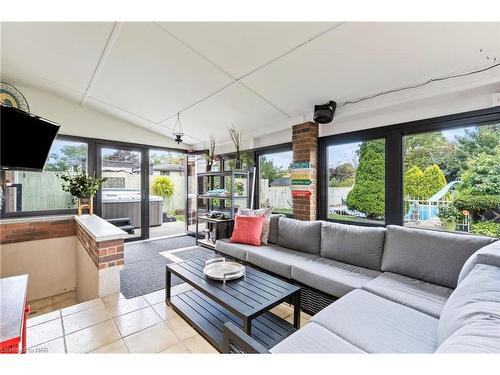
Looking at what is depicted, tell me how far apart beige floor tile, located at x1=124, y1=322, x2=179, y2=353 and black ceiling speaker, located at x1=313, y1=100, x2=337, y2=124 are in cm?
278

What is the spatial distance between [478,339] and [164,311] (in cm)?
221

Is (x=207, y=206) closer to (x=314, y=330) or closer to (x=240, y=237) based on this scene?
(x=240, y=237)

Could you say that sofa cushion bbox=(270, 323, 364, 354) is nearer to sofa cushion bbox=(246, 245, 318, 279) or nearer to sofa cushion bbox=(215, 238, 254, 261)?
sofa cushion bbox=(246, 245, 318, 279)

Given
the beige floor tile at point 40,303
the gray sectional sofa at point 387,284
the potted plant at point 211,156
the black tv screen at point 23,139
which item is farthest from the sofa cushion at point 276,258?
the beige floor tile at point 40,303

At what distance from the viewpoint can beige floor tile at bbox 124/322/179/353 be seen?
170 cm

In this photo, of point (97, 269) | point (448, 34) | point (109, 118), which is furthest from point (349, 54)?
point (109, 118)

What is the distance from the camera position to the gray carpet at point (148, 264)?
272cm

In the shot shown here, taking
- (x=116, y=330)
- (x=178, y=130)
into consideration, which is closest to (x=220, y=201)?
(x=178, y=130)

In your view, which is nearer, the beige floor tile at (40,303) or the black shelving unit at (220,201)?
the beige floor tile at (40,303)

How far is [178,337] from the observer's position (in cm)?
184

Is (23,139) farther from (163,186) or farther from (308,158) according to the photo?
(163,186)

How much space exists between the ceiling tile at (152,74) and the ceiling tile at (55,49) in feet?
0.55

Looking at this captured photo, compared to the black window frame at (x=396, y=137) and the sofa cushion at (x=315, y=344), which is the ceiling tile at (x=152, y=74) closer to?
the black window frame at (x=396, y=137)
